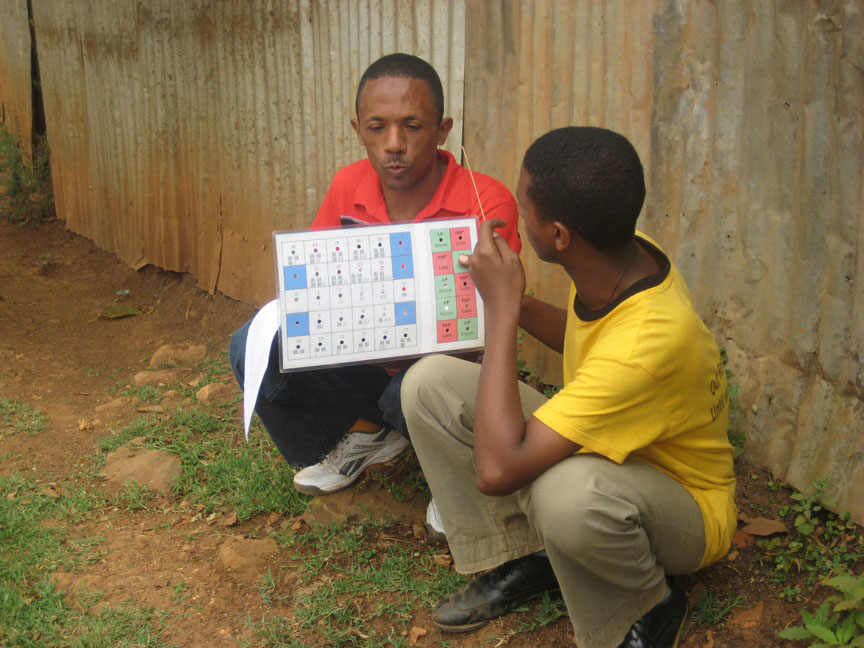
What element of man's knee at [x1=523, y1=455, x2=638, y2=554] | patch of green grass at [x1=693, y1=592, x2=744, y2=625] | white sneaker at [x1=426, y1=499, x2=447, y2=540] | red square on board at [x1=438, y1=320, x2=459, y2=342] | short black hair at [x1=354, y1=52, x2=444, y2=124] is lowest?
white sneaker at [x1=426, y1=499, x2=447, y2=540]

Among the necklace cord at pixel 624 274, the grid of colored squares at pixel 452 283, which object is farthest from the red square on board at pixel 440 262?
the necklace cord at pixel 624 274

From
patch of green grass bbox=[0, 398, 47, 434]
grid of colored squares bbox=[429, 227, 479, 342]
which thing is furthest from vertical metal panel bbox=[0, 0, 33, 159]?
Answer: grid of colored squares bbox=[429, 227, 479, 342]

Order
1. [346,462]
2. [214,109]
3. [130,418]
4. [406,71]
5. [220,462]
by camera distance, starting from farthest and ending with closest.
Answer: [214,109] → [130,418] → [220,462] → [346,462] → [406,71]

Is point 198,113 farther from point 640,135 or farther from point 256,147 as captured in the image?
point 640,135

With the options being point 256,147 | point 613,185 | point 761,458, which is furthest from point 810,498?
point 256,147

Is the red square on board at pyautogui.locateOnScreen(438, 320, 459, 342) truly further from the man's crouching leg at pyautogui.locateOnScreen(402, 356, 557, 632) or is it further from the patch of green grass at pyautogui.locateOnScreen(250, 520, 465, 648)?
the patch of green grass at pyautogui.locateOnScreen(250, 520, 465, 648)

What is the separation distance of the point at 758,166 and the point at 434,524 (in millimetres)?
1567

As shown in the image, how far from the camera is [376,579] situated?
8.99 ft

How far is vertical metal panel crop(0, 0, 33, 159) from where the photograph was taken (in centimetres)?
743

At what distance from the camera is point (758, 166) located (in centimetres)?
267

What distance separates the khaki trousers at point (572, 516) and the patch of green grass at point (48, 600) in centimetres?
99

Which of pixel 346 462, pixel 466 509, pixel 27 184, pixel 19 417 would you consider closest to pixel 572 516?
pixel 466 509

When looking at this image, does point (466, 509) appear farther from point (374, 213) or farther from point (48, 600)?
point (48, 600)

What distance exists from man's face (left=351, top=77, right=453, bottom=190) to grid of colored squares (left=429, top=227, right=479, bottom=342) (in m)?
0.36
